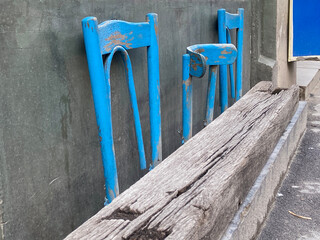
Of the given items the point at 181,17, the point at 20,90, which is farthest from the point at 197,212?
the point at 181,17

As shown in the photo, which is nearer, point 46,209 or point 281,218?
point 46,209

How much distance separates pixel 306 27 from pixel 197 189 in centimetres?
383

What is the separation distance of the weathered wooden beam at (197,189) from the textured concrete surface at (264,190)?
38 millimetres

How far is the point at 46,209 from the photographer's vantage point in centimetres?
170

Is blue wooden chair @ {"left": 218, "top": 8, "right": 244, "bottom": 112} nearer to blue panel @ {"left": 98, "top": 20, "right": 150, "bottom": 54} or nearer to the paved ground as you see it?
the paved ground

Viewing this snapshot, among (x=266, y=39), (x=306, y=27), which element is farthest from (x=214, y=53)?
(x=306, y=27)

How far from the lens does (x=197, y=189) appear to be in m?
1.56

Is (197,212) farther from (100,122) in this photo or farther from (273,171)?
(273,171)

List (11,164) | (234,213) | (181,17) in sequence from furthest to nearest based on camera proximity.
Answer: (181,17) < (234,213) < (11,164)

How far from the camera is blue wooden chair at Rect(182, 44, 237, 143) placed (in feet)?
8.24

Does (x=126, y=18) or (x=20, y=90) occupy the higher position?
(x=126, y=18)

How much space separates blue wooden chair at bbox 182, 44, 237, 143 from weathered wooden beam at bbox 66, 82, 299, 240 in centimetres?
22

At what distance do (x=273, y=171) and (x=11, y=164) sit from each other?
152 centimetres

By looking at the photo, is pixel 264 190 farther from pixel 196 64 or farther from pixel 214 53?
pixel 214 53
